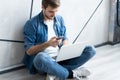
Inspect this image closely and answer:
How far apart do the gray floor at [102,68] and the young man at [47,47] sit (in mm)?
97

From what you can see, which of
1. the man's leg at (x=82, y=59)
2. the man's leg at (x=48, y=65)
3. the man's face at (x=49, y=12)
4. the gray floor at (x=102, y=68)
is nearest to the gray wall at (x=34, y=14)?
the gray floor at (x=102, y=68)

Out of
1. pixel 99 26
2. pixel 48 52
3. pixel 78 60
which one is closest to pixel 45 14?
pixel 48 52

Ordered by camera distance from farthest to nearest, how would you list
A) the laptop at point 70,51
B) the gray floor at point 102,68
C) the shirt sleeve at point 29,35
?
the gray floor at point 102,68, the shirt sleeve at point 29,35, the laptop at point 70,51

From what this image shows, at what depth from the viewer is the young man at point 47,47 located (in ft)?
6.05

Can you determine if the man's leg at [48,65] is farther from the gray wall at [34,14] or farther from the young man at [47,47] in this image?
the gray wall at [34,14]

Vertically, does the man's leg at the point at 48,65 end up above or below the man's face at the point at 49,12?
below

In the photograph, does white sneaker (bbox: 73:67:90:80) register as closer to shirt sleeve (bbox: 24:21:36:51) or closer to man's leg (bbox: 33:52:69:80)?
man's leg (bbox: 33:52:69:80)

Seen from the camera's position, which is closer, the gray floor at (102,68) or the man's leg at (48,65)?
the man's leg at (48,65)

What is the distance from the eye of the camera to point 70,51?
1883 millimetres

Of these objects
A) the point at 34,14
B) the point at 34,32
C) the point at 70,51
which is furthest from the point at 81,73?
the point at 34,14

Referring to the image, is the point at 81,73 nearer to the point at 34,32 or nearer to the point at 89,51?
the point at 89,51

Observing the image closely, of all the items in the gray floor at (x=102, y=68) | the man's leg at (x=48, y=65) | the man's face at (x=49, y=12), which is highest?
the man's face at (x=49, y=12)

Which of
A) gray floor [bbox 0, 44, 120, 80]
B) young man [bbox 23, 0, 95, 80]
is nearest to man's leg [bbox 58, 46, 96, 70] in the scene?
young man [bbox 23, 0, 95, 80]

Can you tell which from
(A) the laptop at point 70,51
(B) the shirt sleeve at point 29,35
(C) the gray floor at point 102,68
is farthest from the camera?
(C) the gray floor at point 102,68
